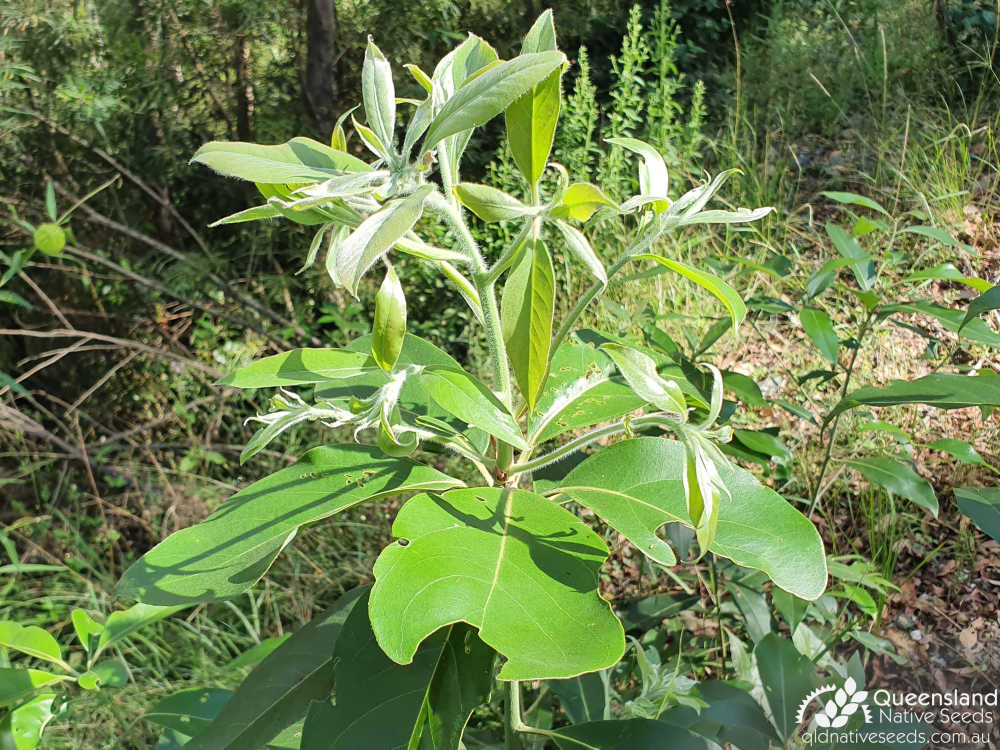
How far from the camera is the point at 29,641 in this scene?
1.24 metres

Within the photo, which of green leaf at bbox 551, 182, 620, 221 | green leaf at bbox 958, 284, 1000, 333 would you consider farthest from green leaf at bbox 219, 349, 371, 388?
green leaf at bbox 958, 284, 1000, 333

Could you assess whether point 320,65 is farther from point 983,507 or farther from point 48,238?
point 983,507

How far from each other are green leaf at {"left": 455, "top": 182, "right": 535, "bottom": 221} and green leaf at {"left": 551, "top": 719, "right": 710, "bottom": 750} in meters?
0.66

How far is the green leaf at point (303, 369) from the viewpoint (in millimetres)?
869

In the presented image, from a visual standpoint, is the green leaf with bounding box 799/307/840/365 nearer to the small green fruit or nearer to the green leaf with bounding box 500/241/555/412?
the green leaf with bounding box 500/241/555/412

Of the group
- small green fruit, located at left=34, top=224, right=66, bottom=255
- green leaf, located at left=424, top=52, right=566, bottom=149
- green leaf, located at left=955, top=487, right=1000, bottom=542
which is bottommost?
small green fruit, located at left=34, top=224, right=66, bottom=255

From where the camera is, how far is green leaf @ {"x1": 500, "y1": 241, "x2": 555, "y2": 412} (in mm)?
658

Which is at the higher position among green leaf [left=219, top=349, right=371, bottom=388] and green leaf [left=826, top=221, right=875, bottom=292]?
green leaf [left=219, top=349, right=371, bottom=388]

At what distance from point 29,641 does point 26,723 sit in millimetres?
130

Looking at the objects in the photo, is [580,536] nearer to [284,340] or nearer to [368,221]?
[368,221]

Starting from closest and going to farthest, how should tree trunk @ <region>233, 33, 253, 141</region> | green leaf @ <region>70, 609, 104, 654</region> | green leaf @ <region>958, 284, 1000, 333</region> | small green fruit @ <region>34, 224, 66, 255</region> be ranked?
green leaf @ <region>958, 284, 1000, 333</region> < green leaf @ <region>70, 609, 104, 654</region> < small green fruit @ <region>34, 224, 66, 255</region> < tree trunk @ <region>233, 33, 253, 141</region>

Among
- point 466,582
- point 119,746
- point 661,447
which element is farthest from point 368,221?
point 119,746

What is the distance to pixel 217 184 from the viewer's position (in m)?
3.31

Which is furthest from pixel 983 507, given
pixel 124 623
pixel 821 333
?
pixel 124 623
